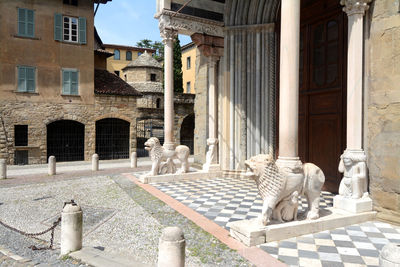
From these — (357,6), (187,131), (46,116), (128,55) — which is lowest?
(187,131)

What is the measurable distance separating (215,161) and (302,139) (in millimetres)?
3353

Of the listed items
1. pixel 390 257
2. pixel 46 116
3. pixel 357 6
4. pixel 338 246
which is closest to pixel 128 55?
pixel 46 116

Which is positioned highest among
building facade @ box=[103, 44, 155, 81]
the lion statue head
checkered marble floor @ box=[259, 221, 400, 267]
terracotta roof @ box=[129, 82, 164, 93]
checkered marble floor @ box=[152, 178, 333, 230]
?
building facade @ box=[103, 44, 155, 81]

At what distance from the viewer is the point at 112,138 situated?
1948cm

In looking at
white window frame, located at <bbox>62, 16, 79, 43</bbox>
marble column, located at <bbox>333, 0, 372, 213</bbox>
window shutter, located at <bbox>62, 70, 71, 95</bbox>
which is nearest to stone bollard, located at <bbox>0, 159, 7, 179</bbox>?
window shutter, located at <bbox>62, 70, 71, 95</bbox>

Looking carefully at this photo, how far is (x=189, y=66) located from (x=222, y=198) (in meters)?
31.3

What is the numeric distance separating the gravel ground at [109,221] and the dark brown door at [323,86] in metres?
4.41

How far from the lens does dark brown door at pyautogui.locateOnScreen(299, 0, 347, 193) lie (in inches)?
281

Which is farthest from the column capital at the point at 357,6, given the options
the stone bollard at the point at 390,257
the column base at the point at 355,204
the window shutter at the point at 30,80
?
the window shutter at the point at 30,80

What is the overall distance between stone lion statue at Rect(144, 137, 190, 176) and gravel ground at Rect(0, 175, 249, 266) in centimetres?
98

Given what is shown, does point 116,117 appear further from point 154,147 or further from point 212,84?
point 154,147

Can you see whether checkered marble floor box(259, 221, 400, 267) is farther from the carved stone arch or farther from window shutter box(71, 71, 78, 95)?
window shutter box(71, 71, 78, 95)

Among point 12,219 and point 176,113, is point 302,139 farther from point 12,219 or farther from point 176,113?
point 176,113

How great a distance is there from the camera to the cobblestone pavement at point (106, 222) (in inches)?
158
